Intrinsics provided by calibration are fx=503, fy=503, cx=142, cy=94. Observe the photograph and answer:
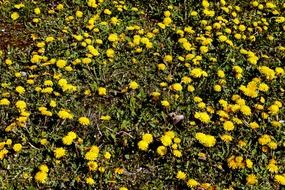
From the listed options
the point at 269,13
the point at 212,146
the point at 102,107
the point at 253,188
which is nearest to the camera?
the point at 253,188

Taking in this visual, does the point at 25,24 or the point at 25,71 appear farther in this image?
the point at 25,24

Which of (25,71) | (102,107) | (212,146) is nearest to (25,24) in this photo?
(25,71)

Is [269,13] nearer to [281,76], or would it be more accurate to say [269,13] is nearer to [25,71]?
[281,76]

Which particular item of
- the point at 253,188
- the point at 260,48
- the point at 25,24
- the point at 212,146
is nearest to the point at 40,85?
the point at 25,24

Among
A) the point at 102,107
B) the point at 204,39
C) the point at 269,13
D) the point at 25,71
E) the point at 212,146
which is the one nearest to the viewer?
the point at 212,146

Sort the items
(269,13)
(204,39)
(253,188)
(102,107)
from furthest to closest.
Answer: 1. (269,13)
2. (204,39)
3. (102,107)
4. (253,188)

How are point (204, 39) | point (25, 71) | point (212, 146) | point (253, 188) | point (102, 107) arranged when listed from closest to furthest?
point (253, 188) < point (212, 146) < point (102, 107) < point (25, 71) < point (204, 39)

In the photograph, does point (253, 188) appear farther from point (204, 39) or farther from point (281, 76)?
point (204, 39)

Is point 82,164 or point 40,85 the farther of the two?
point 40,85

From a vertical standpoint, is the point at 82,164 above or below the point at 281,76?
below
